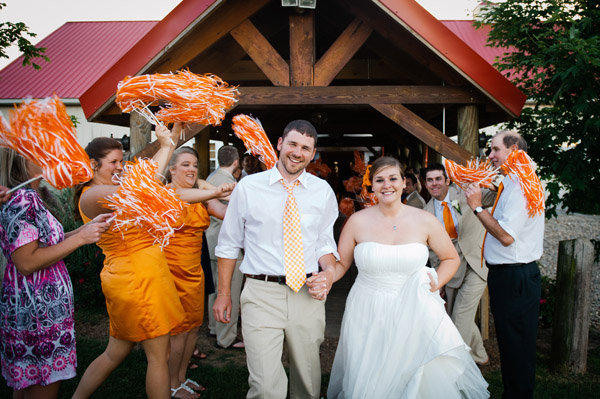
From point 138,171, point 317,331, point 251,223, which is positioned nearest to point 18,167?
point 138,171

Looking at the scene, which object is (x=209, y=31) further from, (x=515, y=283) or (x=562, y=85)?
(x=562, y=85)

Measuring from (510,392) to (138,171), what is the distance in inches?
120

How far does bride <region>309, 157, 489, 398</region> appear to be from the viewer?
274cm

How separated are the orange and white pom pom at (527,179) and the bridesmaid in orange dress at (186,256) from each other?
2312mm

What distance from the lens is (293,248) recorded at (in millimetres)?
2805

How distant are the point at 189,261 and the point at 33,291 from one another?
1.25m

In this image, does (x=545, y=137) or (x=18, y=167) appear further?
(x=545, y=137)

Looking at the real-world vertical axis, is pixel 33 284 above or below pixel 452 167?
below

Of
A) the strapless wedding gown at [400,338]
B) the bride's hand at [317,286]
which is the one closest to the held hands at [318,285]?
the bride's hand at [317,286]

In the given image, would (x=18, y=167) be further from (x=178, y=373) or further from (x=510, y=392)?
(x=510, y=392)

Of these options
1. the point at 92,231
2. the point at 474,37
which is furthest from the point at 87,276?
the point at 474,37

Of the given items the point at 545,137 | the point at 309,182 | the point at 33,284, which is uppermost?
the point at 545,137

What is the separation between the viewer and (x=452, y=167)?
3.58 m

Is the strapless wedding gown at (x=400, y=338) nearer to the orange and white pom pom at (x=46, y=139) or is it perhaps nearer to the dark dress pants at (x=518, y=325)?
the dark dress pants at (x=518, y=325)
